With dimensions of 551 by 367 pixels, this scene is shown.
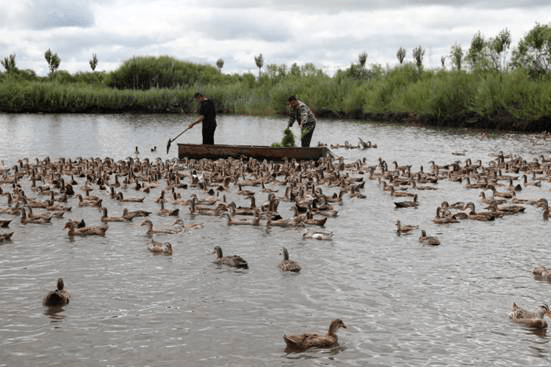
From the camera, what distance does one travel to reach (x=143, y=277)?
12938 millimetres

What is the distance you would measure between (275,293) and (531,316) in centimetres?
402

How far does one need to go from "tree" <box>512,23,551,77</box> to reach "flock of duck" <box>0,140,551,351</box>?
95.8ft

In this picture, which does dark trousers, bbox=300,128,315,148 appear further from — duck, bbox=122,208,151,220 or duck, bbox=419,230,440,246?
duck, bbox=419,230,440,246

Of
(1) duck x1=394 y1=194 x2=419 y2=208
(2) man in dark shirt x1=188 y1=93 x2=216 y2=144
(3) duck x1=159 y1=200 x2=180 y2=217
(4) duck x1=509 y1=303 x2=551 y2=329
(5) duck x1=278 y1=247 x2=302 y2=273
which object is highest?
(2) man in dark shirt x1=188 y1=93 x2=216 y2=144

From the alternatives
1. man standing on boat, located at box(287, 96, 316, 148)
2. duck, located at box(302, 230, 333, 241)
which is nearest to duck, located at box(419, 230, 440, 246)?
duck, located at box(302, 230, 333, 241)

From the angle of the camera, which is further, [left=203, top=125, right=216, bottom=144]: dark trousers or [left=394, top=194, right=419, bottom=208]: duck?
[left=203, top=125, right=216, bottom=144]: dark trousers

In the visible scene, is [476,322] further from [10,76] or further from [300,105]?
[10,76]

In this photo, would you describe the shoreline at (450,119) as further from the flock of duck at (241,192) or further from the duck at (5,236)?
the duck at (5,236)

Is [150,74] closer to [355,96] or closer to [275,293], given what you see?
[355,96]

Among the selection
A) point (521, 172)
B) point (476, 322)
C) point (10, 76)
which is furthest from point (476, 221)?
point (10, 76)

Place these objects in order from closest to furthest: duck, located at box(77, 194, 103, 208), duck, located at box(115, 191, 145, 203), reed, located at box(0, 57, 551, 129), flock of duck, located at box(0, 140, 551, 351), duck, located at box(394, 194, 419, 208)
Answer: flock of duck, located at box(0, 140, 551, 351)
duck, located at box(77, 194, 103, 208)
duck, located at box(394, 194, 419, 208)
duck, located at box(115, 191, 145, 203)
reed, located at box(0, 57, 551, 129)

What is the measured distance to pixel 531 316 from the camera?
10.6 meters

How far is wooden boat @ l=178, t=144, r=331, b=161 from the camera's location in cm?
2933

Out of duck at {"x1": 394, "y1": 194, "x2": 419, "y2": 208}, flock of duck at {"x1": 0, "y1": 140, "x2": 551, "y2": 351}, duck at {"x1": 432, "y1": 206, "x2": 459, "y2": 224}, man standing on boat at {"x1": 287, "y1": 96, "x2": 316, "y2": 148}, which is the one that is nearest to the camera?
flock of duck at {"x1": 0, "y1": 140, "x2": 551, "y2": 351}
